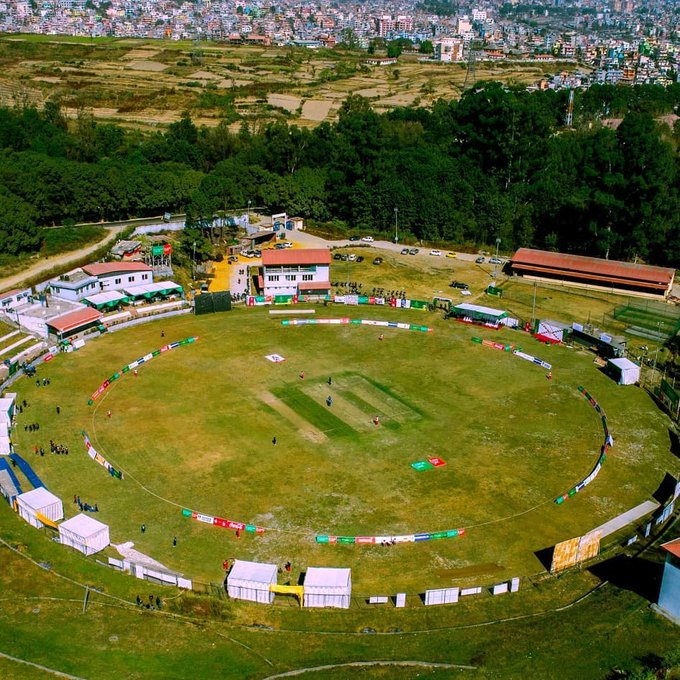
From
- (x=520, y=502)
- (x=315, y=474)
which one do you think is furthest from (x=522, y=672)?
(x=315, y=474)

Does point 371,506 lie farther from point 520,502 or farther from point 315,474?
point 520,502

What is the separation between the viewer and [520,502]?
58438mm

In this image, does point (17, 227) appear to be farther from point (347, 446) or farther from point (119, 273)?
point (347, 446)

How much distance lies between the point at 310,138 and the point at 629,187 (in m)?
71.9

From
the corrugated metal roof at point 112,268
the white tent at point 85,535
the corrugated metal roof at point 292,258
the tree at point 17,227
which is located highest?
the tree at point 17,227

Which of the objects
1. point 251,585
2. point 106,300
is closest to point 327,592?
point 251,585

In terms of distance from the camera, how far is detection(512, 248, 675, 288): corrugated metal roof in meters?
105

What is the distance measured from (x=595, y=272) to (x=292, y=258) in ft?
145

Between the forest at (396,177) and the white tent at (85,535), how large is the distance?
64.6m

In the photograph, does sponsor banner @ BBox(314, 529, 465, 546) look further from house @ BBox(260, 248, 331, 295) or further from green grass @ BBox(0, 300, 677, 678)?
house @ BBox(260, 248, 331, 295)

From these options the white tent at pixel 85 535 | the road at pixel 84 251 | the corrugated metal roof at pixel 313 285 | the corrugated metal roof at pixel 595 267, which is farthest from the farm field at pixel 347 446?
the corrugated metal roof at pixel 595 267

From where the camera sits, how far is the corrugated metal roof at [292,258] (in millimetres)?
100438

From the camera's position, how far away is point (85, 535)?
165ft

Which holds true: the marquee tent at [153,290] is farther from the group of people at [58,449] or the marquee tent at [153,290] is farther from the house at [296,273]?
the group of people at [58,449]
